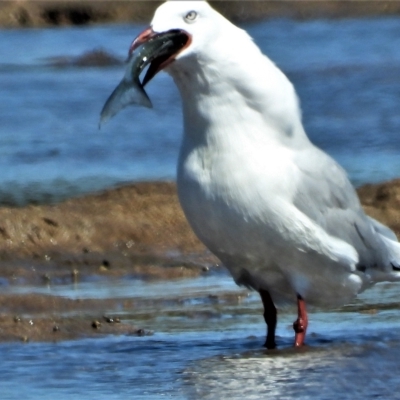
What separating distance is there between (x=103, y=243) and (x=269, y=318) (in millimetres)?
3210

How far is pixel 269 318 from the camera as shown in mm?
7125

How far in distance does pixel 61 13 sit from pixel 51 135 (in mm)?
15209

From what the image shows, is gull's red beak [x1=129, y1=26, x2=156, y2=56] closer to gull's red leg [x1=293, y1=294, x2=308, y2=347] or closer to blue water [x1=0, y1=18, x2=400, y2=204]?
gull's red leg [x1=293, y1=294, x2=308, y2=347]

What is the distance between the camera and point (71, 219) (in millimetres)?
10500

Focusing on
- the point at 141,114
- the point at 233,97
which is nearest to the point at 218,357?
the point at 233,97

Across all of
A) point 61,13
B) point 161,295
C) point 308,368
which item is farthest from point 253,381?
point 61,13

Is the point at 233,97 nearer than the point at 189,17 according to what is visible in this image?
No

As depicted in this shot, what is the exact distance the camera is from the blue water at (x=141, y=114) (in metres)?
13.6

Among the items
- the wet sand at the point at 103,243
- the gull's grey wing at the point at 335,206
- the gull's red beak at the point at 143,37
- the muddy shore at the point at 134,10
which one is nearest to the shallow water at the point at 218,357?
the gull's grey wing at the point at 335,206

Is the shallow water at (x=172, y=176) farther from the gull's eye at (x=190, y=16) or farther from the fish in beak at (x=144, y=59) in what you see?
the gull's eye at (x=190, y=16)

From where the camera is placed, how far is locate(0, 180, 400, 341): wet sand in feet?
27.2

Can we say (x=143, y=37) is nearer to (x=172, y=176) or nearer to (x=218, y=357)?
(x=218, y=357)

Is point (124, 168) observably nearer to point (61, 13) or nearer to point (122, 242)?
point (122, 242)

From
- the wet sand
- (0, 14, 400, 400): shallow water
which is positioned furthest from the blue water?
the wet sand
